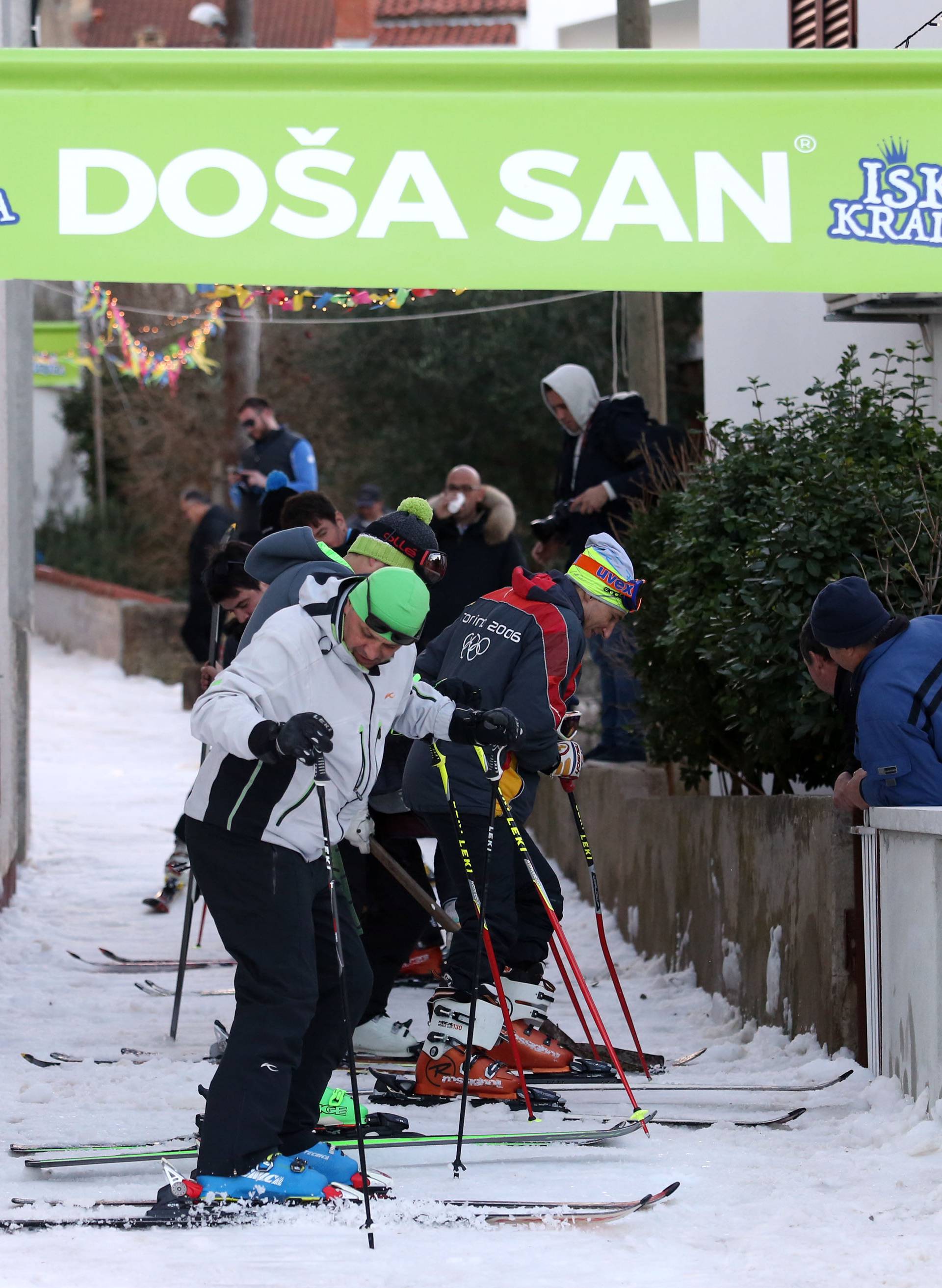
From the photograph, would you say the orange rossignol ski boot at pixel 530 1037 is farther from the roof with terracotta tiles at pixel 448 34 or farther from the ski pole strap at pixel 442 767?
the roof with terracotta tiles at pixel 448 34

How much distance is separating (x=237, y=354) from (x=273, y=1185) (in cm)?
1382

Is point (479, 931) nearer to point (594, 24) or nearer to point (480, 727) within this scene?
point (480, 727)

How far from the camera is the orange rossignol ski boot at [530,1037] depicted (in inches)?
221

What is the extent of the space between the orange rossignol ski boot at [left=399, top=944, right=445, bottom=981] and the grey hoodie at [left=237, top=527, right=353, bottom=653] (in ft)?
8.02

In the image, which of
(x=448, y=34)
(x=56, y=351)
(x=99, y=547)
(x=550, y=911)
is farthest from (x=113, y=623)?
(x=448, y=34)

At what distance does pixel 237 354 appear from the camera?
56.2 feet

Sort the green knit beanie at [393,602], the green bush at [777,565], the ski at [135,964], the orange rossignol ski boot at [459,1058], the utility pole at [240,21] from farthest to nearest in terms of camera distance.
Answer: the utility pole at [240,21], the ski at [135,964], the green bush at [777,565], the orange rossignol ski boot at [459,1058], the green knit beanie at [393,602]

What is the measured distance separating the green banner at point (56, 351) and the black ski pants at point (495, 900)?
59.5ft

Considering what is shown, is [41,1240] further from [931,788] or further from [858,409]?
[858,409]

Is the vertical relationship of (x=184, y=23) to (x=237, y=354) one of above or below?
above

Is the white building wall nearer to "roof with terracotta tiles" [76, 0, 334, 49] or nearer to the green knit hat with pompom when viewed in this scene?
the green knit hat with pompom

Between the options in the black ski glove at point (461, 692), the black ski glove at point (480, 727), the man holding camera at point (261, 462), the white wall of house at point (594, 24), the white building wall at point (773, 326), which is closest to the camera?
the black ski glove at point (480, 727)

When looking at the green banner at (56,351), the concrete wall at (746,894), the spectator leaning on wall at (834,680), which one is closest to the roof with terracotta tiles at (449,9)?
the green banner at (56,351)

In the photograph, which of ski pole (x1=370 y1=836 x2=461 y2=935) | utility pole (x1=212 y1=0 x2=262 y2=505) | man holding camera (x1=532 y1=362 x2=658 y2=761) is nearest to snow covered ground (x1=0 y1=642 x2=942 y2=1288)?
ski pole (x1=370 y1=836 x2=461 y2=935)
